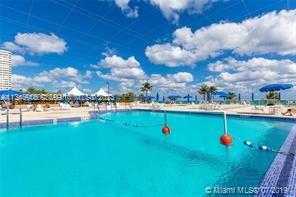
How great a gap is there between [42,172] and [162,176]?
9.07 feet

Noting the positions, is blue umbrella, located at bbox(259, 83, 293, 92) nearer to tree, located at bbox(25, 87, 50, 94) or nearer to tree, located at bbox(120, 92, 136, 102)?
tree, located at bbox(120, 92, 136, 102)

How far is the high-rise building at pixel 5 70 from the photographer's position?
93500 millimetres

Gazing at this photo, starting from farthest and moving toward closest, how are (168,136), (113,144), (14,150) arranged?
(168,136) < (113,144) < (14,150)

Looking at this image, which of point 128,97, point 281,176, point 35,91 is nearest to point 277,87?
point 281,176

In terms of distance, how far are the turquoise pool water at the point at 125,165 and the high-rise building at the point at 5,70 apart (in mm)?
100813

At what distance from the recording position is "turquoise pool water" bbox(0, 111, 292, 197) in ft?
14.0

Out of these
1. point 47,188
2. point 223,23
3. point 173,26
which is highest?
point 173,26

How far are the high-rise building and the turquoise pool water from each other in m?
101

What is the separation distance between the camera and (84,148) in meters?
7.55

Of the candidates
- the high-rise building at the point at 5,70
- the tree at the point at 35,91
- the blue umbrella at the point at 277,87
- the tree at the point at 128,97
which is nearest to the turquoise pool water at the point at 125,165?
the blue umbrella at the point at 277,87

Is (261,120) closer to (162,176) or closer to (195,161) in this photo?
(195,161)

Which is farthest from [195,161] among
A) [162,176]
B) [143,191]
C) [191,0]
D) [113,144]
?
[191,0]

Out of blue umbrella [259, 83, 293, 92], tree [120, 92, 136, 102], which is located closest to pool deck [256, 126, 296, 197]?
blue umbrella [259, 83, 293, 92]

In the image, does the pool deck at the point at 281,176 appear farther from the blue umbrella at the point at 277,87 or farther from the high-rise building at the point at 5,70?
the high-rise building at the point at 5,70
